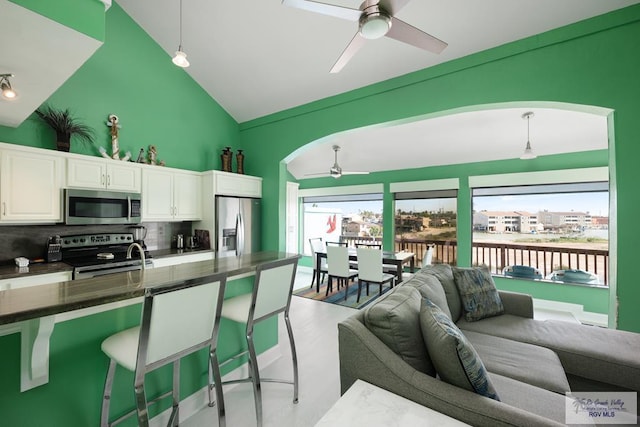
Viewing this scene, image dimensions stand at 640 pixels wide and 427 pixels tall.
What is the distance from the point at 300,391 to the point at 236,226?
217 cm

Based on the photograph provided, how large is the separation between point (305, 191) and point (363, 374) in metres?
6.00

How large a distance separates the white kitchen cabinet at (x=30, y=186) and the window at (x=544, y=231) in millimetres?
6001

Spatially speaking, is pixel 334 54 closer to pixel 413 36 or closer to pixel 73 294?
pixel 413 36

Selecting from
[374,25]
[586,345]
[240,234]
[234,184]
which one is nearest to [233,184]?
[234,184]

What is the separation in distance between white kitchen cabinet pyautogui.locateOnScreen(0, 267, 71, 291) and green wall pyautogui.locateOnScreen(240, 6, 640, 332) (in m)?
2.77

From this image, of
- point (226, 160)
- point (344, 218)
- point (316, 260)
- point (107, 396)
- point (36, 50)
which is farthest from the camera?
point (344, 218)

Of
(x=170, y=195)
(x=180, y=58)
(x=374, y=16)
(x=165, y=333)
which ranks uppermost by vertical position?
(x=180, y=58)

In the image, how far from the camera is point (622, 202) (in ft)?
5.74

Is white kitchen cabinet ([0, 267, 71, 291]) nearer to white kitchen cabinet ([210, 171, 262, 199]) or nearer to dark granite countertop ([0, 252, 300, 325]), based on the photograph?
dark granite countertop ([0, 252, 300, 325])

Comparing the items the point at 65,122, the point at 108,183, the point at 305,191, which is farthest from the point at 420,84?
the point at 305,191

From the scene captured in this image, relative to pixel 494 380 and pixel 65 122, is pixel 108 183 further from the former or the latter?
pixel 494 380

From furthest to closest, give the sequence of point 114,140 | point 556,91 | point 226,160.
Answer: point 226,160, point 114,140, point 556,91

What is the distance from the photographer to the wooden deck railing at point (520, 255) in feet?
13.6

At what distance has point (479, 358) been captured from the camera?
121 centimetres
